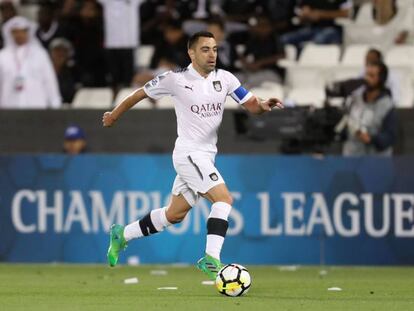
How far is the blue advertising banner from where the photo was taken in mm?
14656

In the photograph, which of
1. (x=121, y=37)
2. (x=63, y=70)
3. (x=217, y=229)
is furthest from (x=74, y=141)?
(x=217, y=229)

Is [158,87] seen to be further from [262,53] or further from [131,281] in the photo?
[262,53]

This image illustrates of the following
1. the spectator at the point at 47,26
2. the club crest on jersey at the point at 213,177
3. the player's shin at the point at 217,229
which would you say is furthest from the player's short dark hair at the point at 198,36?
the spectator at the point at 47,26

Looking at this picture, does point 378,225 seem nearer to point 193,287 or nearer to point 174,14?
point 193,287

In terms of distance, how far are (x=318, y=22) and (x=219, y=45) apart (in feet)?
5.41

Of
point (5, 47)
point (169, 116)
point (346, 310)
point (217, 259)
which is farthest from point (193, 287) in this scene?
point (5, 47)

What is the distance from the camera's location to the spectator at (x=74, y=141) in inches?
623

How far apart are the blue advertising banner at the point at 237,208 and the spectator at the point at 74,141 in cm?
67

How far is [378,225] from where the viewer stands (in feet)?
48.0

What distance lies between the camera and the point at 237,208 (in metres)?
14.8

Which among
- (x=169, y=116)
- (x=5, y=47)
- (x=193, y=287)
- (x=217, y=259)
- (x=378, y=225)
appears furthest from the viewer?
(x=5, y=47)

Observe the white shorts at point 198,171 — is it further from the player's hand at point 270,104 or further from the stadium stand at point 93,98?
the stadium stand at point 93,98

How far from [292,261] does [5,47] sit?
5.64 metres

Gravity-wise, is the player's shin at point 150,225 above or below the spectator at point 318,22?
below
